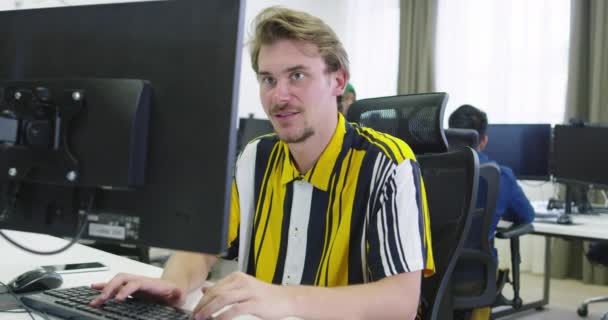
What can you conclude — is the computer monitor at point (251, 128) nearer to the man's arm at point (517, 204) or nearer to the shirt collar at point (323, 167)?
the man's arm at point (517, 204)

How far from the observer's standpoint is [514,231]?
3.16 metres

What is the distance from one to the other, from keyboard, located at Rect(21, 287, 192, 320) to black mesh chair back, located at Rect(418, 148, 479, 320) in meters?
0.67

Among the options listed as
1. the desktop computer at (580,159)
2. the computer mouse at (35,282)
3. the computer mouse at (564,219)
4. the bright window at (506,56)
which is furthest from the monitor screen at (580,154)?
the computer mouse at (35,282)

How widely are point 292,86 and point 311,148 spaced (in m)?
0.16

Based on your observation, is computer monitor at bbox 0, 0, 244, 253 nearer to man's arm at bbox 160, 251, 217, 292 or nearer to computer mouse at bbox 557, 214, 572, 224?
man's arm at bbox 160, 251, 217, 292

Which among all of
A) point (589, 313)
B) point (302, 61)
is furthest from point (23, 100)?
point (589, 313)

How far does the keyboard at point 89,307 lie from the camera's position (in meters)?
Answer: 1.00

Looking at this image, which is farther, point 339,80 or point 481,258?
point 481,258

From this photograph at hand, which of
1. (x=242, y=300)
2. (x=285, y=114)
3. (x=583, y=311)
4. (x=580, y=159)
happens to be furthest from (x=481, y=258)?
(x=583, y=311)

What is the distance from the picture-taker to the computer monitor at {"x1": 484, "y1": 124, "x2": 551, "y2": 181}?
3.95m

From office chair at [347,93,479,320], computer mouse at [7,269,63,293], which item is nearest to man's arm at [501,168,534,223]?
office chair at [347,93,479,320]

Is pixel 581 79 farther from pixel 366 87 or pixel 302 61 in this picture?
pixel 302 61

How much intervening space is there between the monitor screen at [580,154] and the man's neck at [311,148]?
2.62m

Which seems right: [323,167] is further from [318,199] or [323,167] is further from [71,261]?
[71,261]
